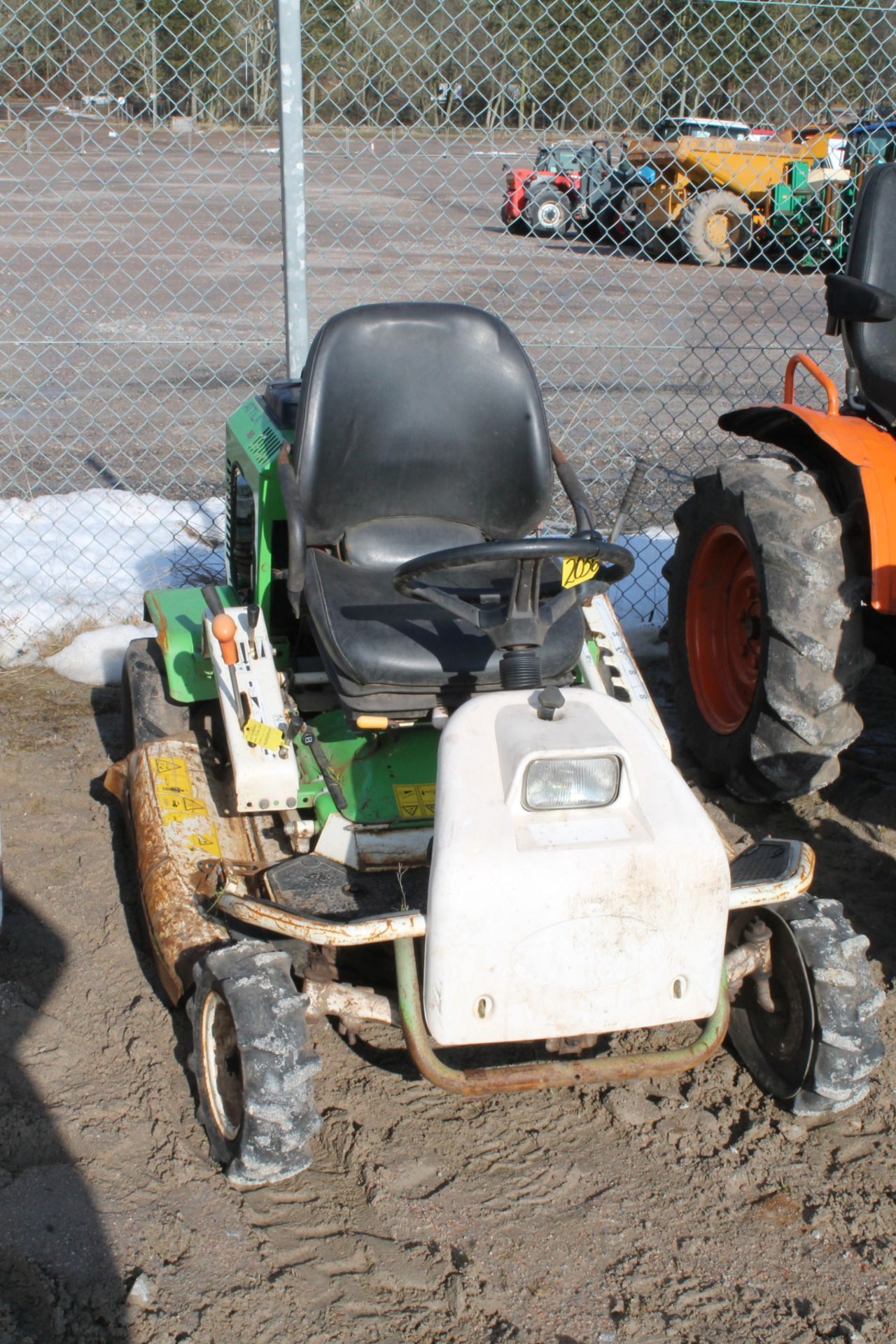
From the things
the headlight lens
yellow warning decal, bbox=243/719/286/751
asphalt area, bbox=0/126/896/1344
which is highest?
the headlight lens

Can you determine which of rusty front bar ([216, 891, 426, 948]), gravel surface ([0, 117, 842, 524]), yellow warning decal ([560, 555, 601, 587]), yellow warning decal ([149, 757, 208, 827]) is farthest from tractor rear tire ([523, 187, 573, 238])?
rusty front bar ([216, 891, 426, 948])

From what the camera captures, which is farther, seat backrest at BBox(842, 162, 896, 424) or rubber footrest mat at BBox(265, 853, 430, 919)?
seat backrest at BBox(842, 162, 896, 424)

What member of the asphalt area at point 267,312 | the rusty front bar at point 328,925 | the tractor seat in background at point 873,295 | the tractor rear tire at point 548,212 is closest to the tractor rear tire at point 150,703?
the rusty front bar at point 328,925

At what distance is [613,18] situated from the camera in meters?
8.34

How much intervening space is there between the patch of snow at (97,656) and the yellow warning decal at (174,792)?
1.44 metres

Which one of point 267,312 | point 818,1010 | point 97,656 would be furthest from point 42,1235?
point 267,312

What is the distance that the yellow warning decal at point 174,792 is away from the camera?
2.78 metres

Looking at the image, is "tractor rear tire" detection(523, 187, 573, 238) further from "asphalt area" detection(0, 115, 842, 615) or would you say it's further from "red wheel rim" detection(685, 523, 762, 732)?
"red wheel rim" detection(685, 523, 762, 732)

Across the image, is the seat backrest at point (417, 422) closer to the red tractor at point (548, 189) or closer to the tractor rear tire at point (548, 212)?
the red tractor at point (548, 189)

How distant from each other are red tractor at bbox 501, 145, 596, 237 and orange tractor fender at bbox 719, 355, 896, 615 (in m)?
2.55

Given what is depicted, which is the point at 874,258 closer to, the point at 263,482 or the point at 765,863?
the point at 263,482

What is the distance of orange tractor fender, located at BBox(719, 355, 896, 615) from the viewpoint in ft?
9.55

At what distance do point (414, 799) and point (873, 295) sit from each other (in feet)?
5.68

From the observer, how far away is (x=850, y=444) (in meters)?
3.11
